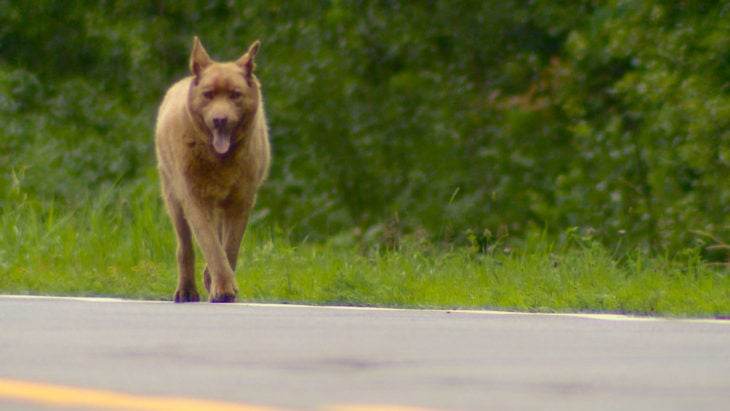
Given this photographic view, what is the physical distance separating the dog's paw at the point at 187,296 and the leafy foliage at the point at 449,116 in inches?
128

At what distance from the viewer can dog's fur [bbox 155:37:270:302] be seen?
1164 centimetres

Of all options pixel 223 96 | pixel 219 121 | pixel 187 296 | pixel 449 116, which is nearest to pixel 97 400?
pixel 187 296

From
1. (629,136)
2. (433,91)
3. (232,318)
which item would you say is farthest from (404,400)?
(433,91)

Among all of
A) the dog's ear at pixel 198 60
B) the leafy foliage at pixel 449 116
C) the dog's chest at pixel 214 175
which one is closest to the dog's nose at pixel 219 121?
the dog's chest at pixel 214 175

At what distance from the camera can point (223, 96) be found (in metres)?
11.8

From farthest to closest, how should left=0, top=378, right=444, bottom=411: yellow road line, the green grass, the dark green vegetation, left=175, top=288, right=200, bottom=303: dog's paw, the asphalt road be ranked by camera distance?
the dark green vegetation
left=175, top=288, right=200, bottom=303: dog's paw
the green grass
the asphalt road
left=0, top=378, right=444, bottom=411: yellow road line

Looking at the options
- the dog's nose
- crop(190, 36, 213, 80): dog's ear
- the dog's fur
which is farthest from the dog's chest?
crop(190, 36, 213, 80): dog's ear

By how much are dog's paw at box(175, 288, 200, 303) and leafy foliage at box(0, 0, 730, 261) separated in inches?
128

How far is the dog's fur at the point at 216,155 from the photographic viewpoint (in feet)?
38.2

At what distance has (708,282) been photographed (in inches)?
441

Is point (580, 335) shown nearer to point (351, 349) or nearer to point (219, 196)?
point (351, 349)

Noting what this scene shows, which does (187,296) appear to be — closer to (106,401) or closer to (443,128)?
(443,128)

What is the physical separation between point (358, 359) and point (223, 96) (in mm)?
4745

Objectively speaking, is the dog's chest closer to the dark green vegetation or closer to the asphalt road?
the dark green vegetation
